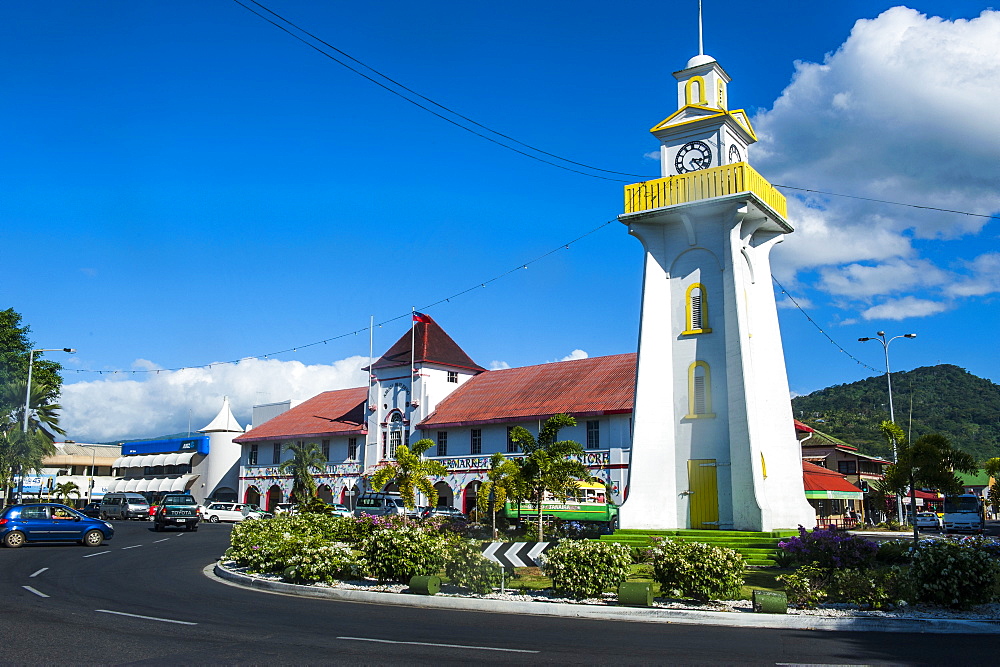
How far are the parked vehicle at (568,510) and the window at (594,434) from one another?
5708mm

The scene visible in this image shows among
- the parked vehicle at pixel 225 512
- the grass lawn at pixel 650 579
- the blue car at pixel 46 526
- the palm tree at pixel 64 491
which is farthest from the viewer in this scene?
the palm tree at pixel 64 491

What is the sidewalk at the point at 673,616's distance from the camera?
469 inches

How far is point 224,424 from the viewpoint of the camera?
6512cm

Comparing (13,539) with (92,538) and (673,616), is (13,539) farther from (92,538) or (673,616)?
(673,616)

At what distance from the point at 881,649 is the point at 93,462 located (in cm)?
7987

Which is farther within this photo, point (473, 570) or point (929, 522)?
point (929, 522)

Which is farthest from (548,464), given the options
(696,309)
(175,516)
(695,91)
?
(175,516)

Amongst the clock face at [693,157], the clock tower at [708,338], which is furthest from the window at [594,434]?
the clock face at [693,157]

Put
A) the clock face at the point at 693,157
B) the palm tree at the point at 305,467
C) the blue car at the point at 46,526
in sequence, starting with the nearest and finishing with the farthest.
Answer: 1. the clock face at the point at 693,157
2. the blue car at the point at 46,526
3. the palm tree at the point at 305,467

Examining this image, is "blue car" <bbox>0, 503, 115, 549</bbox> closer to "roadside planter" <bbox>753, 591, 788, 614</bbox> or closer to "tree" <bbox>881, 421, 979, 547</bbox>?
"roadside planter" <bbox>753, 591, 788, 614</bbox>

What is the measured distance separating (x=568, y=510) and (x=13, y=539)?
19.3 meters

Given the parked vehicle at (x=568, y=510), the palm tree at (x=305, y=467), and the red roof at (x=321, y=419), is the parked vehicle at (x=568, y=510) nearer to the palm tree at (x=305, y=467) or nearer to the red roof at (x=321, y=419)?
the red roof at (x=321, y=419)

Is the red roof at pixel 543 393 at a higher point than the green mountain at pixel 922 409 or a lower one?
lower

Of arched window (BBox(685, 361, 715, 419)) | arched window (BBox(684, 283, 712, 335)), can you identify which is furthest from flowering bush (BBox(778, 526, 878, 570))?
arched window (BBox(684, 283, 712, 335))
